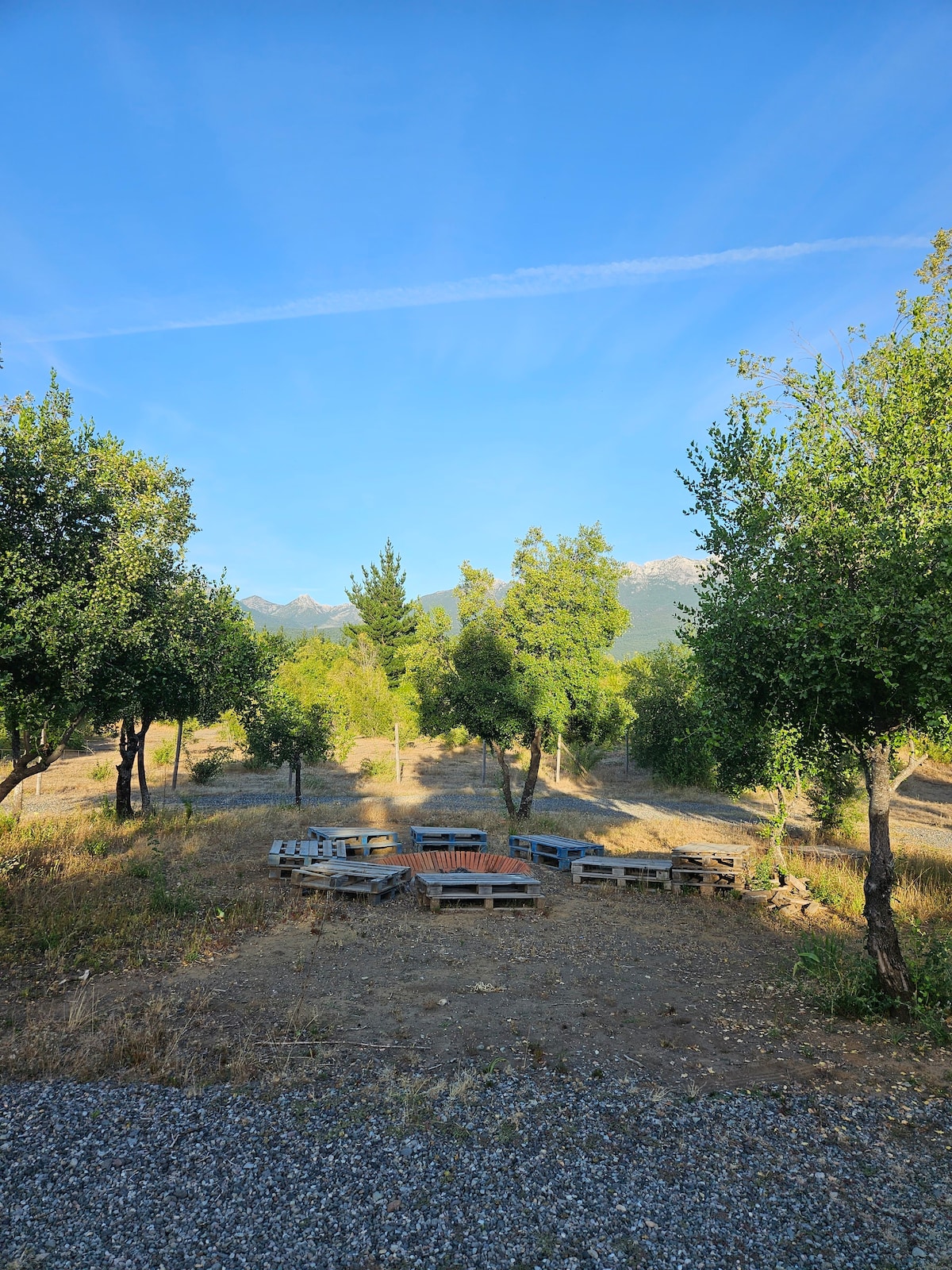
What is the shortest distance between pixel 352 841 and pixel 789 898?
10.6 meters

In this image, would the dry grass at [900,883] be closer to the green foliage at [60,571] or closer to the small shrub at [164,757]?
the green foliage at [60,571]

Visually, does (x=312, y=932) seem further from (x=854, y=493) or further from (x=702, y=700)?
(x=854, y=493)

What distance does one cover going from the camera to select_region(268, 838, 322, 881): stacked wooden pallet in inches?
602

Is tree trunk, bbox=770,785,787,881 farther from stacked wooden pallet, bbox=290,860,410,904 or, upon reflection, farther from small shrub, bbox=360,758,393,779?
small shrub, bbox=360,758,393,779

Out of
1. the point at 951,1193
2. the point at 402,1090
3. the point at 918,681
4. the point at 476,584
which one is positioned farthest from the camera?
the point at 476,584

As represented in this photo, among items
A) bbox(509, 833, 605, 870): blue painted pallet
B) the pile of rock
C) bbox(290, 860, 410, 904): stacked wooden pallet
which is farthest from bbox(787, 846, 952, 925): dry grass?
bbox(290, 860, 410, 904): stacked wooden pallet

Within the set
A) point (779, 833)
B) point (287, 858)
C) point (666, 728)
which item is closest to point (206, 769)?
point (287, 858)

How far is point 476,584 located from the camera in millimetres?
23359

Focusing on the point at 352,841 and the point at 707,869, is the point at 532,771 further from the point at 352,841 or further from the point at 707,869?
the point at 707,869

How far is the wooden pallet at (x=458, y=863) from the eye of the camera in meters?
16.2

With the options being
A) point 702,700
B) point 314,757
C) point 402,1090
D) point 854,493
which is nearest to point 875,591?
point 854,493

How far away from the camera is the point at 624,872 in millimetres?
15703

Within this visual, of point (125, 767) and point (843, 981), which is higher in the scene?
point (125, 767)

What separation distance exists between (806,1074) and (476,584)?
58.8 ft
